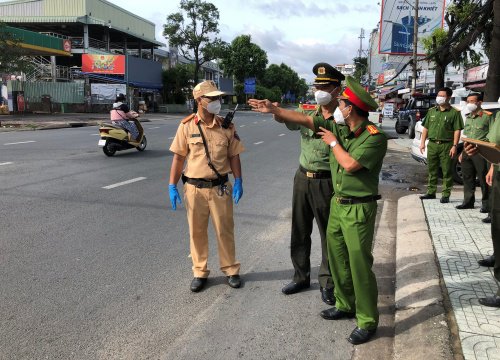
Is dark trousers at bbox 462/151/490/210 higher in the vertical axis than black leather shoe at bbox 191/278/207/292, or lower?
higher

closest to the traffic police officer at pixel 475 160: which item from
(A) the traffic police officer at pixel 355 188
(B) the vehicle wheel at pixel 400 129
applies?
(A) the traffic police officer at pixel 355 188

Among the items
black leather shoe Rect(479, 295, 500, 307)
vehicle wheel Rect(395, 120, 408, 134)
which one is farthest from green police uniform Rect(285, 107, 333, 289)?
vehicle wheel Rect(395, 120, 408, 134)

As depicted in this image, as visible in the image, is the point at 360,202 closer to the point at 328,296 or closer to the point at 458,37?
the point at 328,296

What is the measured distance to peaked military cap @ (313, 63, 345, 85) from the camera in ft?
11.4

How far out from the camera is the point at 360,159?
2.84 meters

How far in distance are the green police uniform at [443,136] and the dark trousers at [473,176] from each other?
258 mm

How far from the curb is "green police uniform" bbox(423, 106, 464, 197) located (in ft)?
5.97

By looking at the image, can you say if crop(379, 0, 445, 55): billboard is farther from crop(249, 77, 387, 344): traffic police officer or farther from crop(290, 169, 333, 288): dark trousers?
crop(249, 77, 387, 344): traffic police officer

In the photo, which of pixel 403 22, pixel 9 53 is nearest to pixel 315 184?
pixel 9 53

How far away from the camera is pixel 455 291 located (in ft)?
12.0

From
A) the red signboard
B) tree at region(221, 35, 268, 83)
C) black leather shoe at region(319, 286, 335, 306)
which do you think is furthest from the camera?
tree at region(221, 35, 268, 83)

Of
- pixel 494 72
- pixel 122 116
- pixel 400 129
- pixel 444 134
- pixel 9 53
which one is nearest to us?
pixel 444 134

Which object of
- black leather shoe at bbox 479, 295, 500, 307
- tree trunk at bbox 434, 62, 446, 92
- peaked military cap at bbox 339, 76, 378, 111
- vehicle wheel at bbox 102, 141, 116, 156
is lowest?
black leather shoe at bbox 479, 295, 500, 307

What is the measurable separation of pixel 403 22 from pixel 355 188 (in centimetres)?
2812
